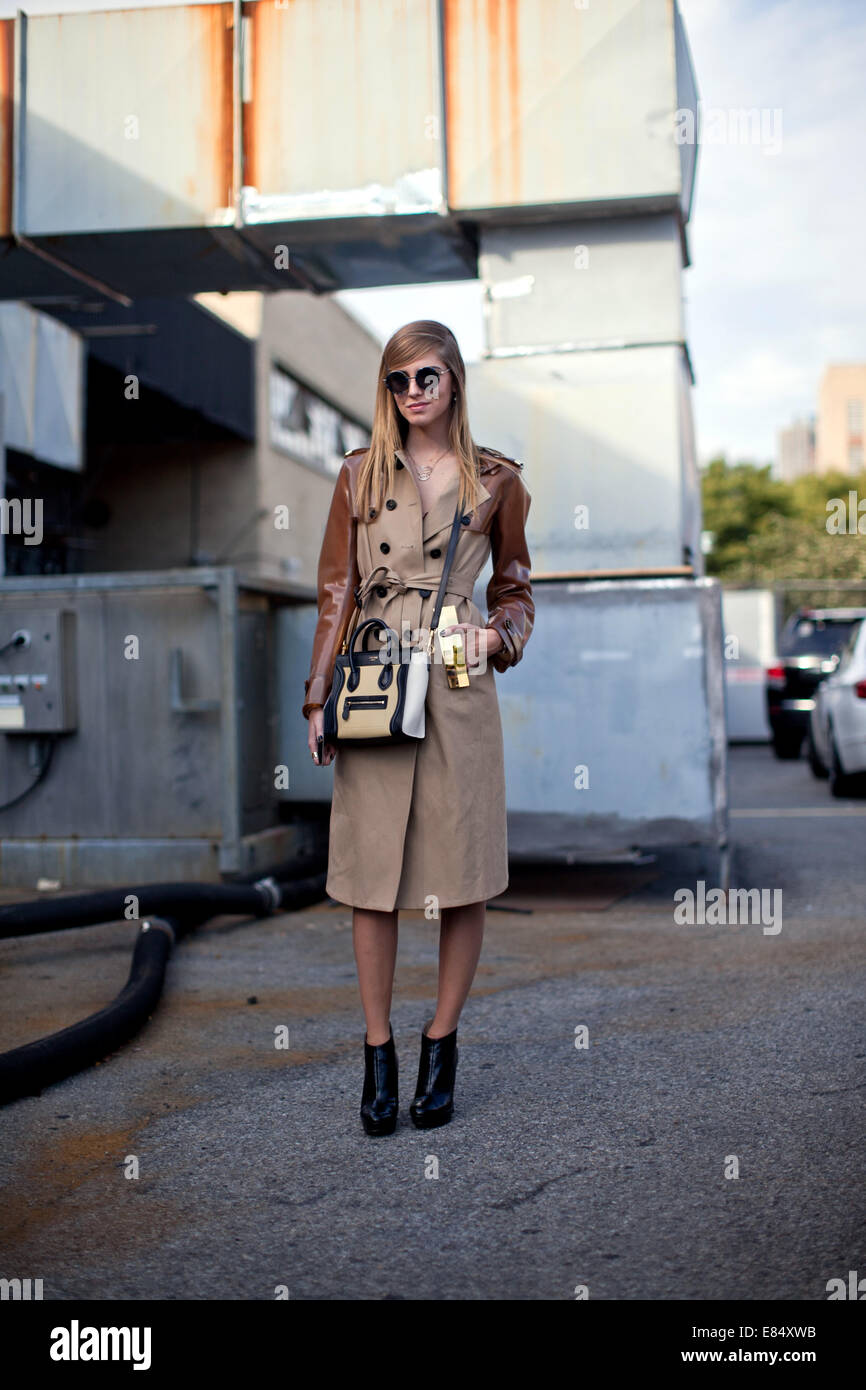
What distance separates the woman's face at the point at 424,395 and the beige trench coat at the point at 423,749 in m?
0.12

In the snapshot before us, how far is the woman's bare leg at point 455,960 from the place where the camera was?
3.23 meters

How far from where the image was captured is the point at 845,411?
9700 cm

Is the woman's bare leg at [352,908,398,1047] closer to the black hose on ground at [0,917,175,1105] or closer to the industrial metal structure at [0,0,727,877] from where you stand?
the black hose on ground at [0,917,175,1105]

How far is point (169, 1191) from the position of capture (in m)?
2.82

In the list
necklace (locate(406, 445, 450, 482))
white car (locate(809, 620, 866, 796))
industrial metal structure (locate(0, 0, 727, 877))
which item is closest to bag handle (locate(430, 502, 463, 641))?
necklace (locate(406, 445, 450, 482))

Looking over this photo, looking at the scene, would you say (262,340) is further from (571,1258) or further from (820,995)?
(571,1258)

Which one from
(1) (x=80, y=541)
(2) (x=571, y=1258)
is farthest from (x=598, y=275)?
(1) (x=80, y=541)

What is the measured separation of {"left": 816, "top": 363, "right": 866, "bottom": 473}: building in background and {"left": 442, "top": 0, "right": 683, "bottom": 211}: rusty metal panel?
95134 mm

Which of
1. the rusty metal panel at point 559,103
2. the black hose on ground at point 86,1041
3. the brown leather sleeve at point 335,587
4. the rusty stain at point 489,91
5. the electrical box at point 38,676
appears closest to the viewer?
the brown leather sleeve at point 335,587

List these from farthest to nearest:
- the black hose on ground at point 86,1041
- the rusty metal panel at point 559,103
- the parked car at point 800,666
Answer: the parked car at point 800,666 < the rusty metal panel at point 559,103 < the black hose on ground at point 86,1041

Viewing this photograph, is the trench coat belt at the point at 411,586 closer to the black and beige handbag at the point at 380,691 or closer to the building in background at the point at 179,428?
the black and beige handbag at the point at 380,691

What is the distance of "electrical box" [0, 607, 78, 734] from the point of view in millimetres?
6672

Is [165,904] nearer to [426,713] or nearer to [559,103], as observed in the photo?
[426,713]

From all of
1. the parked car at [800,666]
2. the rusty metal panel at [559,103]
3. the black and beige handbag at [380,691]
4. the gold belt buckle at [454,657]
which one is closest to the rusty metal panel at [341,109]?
the rusty metal panel at [559,103]
